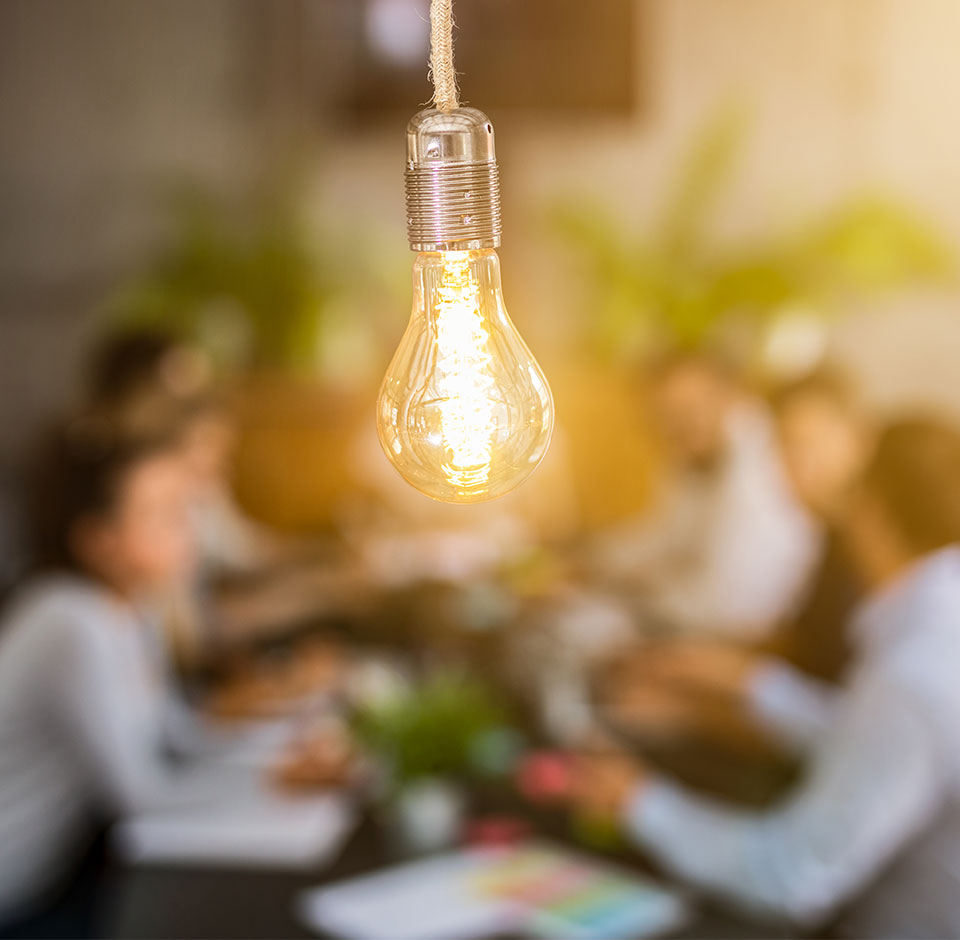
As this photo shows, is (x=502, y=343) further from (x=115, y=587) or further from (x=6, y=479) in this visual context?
(x=6, y=479)

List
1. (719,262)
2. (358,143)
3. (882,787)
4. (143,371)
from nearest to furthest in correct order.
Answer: (882,787), (143,371), (719,262), (358,143)

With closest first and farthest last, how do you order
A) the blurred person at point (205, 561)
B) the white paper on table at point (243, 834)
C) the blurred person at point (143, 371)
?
the white paper on table at point (243, 834), the blurred person at point (205, 561), the blurred person at point (143, 371)

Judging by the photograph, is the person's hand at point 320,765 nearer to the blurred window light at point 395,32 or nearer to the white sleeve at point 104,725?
the white sleeve at point 104,725

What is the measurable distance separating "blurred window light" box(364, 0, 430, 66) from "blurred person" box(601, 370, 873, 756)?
2.91m

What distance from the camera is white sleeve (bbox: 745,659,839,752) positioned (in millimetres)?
2344

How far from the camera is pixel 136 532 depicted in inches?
83.8

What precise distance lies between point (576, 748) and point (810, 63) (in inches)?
129

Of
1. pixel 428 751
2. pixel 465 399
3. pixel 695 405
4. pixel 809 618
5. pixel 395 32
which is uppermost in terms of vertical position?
pixel 395 32

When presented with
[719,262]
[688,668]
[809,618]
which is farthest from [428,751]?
[719,262]

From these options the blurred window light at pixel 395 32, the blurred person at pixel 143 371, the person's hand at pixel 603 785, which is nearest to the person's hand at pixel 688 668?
the person's hand at pixel 603 785

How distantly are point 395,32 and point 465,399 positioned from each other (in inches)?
182

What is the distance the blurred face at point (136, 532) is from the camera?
212 centimetres

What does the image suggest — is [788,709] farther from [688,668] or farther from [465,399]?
[465,399]

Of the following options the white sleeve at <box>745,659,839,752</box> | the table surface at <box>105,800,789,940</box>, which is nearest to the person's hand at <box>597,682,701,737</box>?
the white sleeve at <box>745,659,839,752</box>
